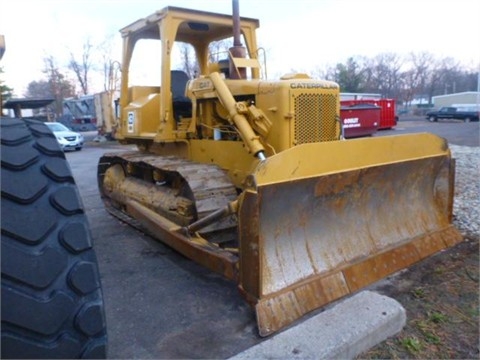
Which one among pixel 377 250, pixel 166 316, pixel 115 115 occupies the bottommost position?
pixel 166 316

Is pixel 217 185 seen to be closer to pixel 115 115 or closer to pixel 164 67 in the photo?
pixel 164 67

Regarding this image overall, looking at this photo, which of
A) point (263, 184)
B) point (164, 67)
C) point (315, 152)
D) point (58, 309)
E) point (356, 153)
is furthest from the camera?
point (164, 67)

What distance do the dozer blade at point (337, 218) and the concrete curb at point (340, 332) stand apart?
190 mm

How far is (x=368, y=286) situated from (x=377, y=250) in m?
0.35

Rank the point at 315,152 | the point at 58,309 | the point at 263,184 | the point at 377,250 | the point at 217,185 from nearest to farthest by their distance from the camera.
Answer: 1. the point at 58,309
2. the point at 263,184
3. the point at 315,152
4. the point at 377,250
5. the point at 217,185

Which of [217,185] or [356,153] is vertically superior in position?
[356,153]

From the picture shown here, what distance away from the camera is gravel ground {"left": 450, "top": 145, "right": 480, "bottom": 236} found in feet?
16.8

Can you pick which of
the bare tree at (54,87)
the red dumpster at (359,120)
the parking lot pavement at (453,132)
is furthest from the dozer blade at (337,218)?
the bare tree at (54,87)

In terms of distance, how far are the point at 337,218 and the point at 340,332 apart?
120 cm

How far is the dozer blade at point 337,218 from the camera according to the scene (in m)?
2.99

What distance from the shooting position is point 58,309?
1623mm

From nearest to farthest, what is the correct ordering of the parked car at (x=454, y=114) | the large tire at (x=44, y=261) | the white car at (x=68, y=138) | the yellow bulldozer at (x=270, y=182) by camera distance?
the large tire at (x=44, y=261), the yellow bulldozer at (x=270, y=182), the white car at (x=68, y=138), the parked car at (x=454, y=114)

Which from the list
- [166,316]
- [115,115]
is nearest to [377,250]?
[166,316]

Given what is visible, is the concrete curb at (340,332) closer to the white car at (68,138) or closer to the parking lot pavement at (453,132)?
the parking lot pavement at (453,132)
